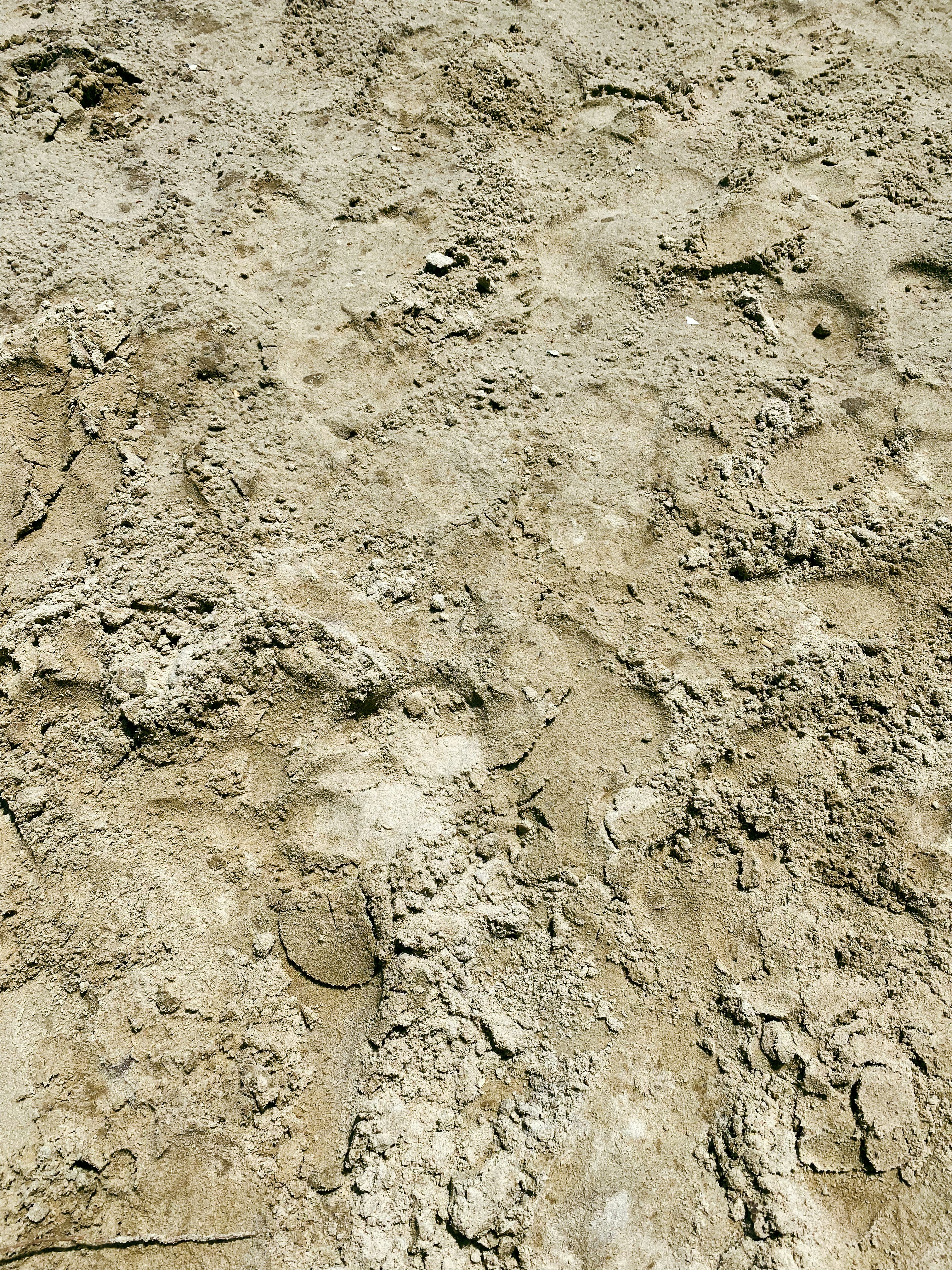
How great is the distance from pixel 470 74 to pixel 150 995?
289 centimetres

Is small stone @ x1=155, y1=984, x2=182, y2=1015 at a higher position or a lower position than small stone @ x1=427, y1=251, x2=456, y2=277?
lower

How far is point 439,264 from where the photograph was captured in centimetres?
257

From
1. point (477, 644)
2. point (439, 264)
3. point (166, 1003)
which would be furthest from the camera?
point (439, 264)

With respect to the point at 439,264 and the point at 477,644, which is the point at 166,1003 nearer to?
the point at 477,644

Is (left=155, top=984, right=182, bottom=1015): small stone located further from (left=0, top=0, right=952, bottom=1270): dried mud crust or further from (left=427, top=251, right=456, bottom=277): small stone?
(left=427, top=251, right=456, bottom=277): small stone

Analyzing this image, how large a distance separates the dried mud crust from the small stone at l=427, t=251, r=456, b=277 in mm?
16

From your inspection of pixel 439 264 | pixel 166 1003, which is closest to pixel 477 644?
pixel 166 1003

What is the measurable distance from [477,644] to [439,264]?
1215mm

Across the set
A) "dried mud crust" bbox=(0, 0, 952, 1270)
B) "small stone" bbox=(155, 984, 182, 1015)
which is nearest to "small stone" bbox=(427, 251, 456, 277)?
"dried mud crust" bbox=(0, 0, 952, 1270)

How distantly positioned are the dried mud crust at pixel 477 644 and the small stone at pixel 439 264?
0.02 metres

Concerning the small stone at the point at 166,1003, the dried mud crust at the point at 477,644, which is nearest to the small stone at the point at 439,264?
the dried mud crust at the point at 477,644

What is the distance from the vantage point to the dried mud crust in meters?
1.63

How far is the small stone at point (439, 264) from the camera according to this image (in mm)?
2570

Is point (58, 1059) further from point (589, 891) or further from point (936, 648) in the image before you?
point (936, 648)
